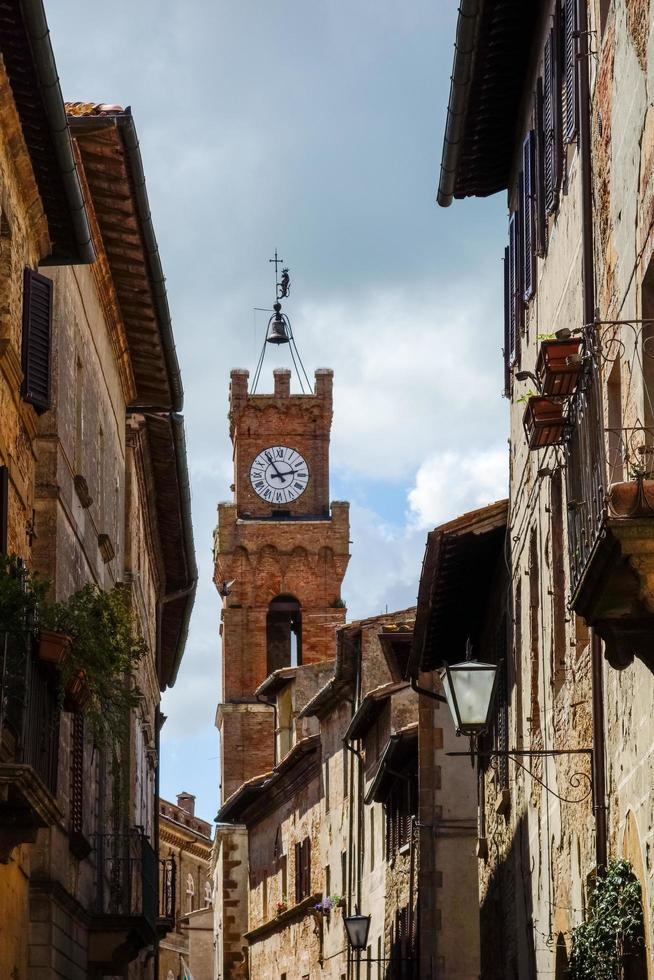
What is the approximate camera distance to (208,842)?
3155 inches

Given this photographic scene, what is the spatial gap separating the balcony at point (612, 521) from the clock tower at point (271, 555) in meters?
53.0

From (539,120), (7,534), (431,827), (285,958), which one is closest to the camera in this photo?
(7,534)

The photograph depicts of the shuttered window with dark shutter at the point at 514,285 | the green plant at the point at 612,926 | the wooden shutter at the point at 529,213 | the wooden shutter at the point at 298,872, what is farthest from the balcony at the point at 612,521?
the wooden shutter at the point at 298,872

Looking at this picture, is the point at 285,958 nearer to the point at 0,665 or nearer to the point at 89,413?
the point at 89,413

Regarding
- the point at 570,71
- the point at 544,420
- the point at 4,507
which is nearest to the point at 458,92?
the point at 570,71

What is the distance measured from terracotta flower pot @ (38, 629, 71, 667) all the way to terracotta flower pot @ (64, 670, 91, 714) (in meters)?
0.48

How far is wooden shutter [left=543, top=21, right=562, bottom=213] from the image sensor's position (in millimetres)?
13461

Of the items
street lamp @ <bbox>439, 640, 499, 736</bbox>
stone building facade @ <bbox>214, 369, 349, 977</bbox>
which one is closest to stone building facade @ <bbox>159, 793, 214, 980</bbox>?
stone building facade @ <bbox>214, 369, 349, 977</bbox>

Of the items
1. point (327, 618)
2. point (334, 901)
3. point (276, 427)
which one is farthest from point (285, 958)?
point (276, 427)

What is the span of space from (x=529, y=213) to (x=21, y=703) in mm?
6567

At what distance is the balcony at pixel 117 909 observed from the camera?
64.9 ft

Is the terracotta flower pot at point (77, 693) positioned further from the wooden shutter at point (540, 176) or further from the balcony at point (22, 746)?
the wooden shutter at point (540, 176)

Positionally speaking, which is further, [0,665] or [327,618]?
[327,618]

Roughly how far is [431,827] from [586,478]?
1736 cm
